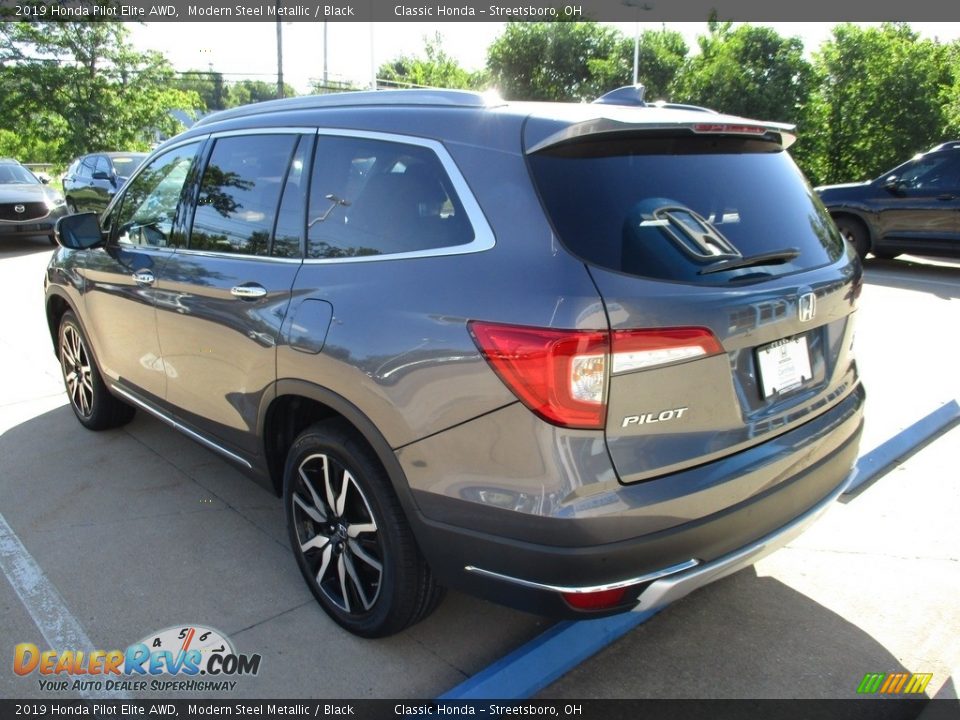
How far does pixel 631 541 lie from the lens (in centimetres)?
214

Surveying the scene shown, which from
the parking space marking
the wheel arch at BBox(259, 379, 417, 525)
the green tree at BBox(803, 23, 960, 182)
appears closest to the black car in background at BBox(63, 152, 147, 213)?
the parking space marking

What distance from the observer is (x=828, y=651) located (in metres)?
2.81

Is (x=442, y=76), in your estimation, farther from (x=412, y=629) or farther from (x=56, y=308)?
(x=412, y=629)

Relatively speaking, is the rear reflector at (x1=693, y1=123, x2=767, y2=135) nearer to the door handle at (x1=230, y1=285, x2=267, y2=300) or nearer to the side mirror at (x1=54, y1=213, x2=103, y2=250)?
the door handle at (x1=230, y1=285, x2=267, y2=300)

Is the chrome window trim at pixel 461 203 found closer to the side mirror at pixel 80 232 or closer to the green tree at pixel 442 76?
the side mirror at pixel 80 232

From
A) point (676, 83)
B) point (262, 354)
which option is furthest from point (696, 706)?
point (676, 83)

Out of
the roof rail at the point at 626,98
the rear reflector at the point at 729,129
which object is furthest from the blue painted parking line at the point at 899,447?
the roof rail at the point at 626,98

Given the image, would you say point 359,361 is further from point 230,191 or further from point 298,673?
point 230,191

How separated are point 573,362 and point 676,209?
63 centimetres

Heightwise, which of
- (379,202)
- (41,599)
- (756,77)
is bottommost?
(41,599)

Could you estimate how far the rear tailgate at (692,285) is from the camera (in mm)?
2115

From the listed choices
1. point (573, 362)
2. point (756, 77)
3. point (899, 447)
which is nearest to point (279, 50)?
point (756, 77)

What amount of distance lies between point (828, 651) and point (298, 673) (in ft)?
6.16

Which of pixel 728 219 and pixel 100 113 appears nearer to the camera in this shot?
pixel 728 219
